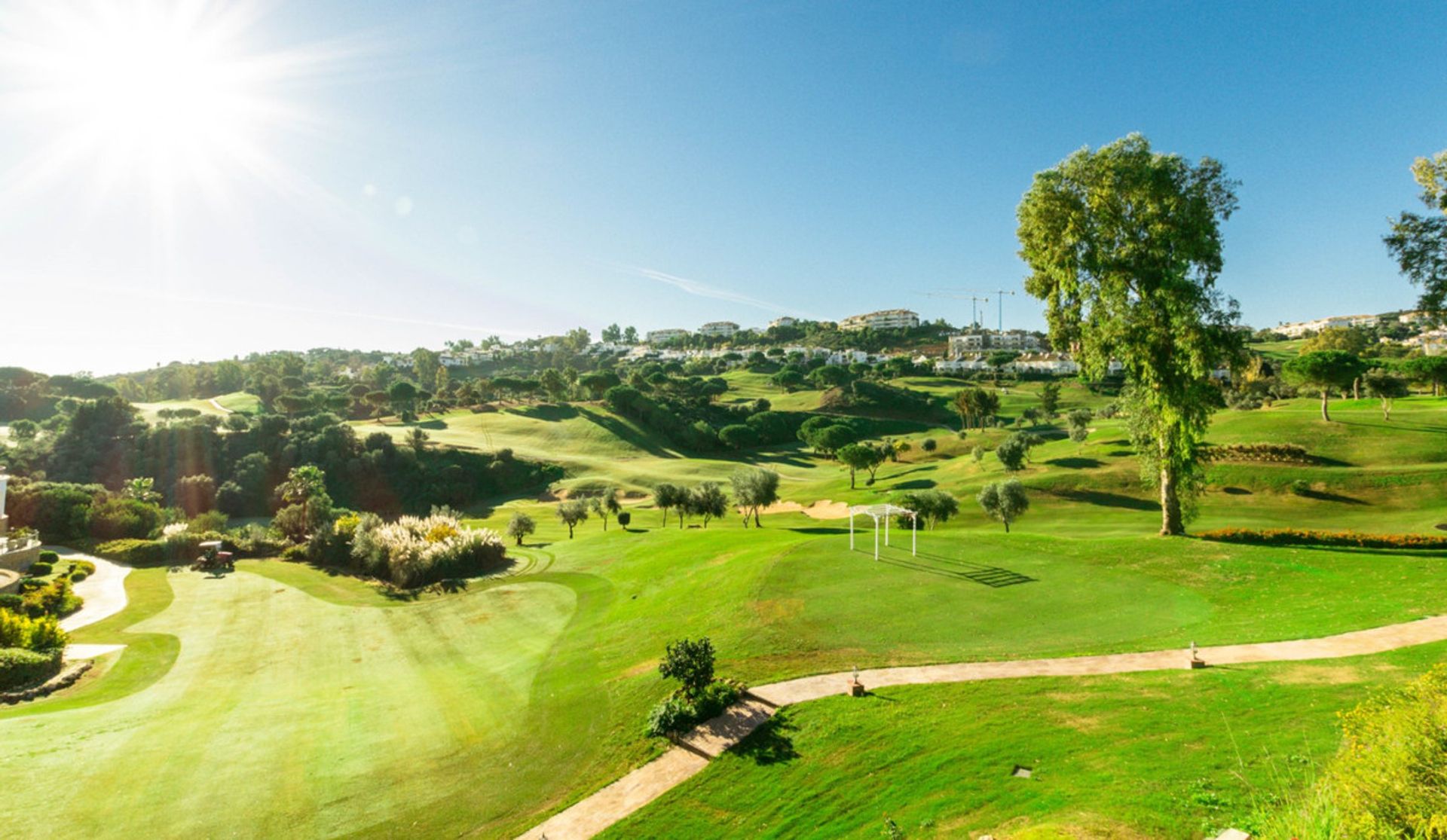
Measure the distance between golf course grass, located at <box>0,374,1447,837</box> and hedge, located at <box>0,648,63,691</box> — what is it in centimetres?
172

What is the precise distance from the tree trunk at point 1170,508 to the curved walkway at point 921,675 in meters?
11.2

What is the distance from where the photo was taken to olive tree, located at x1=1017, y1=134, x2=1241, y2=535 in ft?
82.8

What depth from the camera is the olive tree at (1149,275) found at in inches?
993

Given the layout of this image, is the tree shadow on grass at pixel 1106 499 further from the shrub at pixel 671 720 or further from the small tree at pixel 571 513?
the shrub at pixel 671 720

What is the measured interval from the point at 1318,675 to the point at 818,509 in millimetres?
50652

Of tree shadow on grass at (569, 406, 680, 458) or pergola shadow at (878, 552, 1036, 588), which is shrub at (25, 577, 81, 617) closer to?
pergola shadow at (878, 552, 1036, 588)

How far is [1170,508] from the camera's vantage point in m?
28.7

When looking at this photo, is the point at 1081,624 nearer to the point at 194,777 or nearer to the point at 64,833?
the point at 194,777

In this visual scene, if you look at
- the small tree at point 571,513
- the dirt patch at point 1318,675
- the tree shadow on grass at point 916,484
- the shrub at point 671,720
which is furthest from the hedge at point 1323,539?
the small tree at point 571,513

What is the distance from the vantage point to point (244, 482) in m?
83.6

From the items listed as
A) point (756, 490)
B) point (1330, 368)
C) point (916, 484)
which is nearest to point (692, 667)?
point (756, 490)

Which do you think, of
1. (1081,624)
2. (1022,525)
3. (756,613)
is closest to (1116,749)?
(1081,624)

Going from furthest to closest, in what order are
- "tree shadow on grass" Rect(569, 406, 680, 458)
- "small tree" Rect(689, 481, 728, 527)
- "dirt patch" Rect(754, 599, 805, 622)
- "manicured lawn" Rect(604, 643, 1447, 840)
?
"tree shadow on grass" Rect(569, 406, 680, 458) < "small tree" Rect(689, 481, 728, 527) < "dirt patch" Rect(754, 599, 805, 622) < "manicured lawn" Rect(604, 643, 1447, 840)

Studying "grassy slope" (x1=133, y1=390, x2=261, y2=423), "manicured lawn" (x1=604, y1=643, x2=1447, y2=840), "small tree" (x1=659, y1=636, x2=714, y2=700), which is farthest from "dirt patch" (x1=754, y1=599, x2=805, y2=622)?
"grassy slope" (x1=133, y1=390, x2=261, y2=423)
